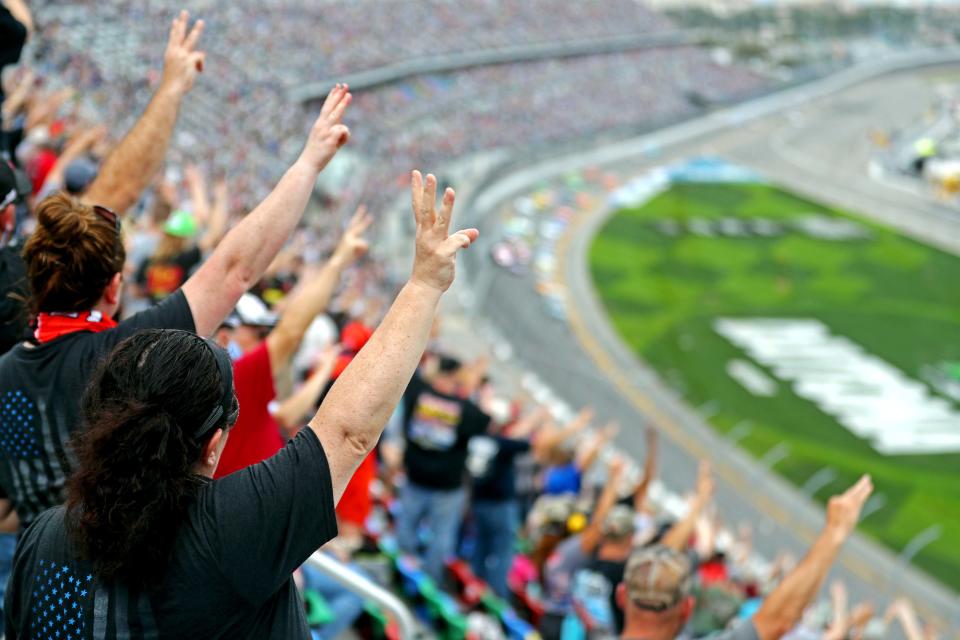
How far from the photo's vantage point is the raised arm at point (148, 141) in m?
3.59

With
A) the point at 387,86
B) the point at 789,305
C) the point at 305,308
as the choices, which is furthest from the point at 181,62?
the point at 387,86

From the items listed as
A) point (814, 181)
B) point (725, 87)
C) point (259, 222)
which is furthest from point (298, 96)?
point (725, 87)

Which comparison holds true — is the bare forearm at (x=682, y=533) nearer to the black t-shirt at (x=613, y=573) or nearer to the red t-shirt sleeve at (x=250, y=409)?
the black t-shirt at (x=613, y=573)

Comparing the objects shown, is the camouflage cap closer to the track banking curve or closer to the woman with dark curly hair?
the woman with dark curly hair

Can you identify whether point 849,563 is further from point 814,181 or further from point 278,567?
point 814,181

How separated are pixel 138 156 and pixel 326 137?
923 millimetres

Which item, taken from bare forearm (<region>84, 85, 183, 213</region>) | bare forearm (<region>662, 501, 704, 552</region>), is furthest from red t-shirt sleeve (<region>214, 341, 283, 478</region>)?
bare forearm (<region>662, 501, 704, 552</region>)

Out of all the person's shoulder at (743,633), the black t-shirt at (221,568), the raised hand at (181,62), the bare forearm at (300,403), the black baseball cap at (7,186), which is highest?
the raised hand at (181,62)

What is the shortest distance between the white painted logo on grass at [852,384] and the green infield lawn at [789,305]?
36 centimetres

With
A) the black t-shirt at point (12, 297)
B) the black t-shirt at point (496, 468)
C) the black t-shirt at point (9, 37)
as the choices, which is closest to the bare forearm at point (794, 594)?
the black t-shirt at point (12, 297)

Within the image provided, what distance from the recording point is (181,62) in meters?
3.67

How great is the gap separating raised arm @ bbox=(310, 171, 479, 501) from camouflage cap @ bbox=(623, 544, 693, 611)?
1485 millimetres

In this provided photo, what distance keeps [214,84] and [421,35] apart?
2382 centimetres

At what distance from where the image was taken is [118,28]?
21.2m
